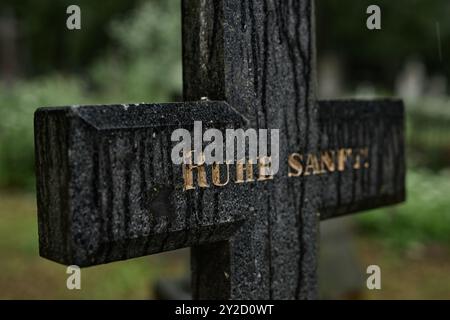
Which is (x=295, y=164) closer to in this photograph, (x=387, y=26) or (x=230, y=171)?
(x=230, y=171)

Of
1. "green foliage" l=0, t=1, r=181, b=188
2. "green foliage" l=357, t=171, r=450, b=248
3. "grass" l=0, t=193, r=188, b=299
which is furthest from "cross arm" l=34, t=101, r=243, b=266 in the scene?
"green foliage" l=0, t=1, r=181, b=188

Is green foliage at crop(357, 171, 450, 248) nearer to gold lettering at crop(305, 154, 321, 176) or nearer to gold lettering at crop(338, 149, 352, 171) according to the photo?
gold lettering at crop(338, 149, 352, 171)

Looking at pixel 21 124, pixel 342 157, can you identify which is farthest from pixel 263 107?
pixel 21 124

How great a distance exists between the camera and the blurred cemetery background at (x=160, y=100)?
5.01m

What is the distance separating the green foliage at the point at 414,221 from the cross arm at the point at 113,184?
5.19 m

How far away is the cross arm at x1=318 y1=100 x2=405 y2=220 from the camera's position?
176 centimetres

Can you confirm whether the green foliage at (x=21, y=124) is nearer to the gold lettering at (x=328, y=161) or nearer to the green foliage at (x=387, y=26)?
the green foliage at (x=387, y=26)

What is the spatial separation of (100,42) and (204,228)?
61.9 feet

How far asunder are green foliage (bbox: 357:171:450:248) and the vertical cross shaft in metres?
4.80

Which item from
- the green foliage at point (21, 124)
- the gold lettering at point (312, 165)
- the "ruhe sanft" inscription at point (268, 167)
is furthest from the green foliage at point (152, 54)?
the gold lettering at point (312, 165)

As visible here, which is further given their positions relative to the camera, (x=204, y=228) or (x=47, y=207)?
(x=204, y=228)

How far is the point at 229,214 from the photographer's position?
1.47 metres
